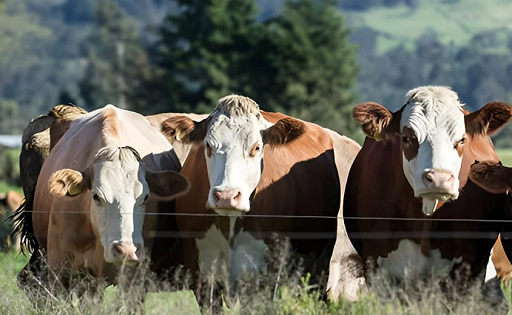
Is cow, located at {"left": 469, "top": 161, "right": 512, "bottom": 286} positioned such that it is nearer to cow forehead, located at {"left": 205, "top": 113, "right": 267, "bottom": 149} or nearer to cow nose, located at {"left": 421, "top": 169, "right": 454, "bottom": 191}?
cow nose, located at {"left": 421, "top": 169, "right": 454, "bottom": 191}

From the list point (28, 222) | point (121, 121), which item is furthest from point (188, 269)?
point (28, 222)

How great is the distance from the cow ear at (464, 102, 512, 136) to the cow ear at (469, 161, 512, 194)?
40 centimetres

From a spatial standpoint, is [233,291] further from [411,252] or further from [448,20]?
[448,20]

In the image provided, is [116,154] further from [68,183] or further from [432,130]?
[432,130]

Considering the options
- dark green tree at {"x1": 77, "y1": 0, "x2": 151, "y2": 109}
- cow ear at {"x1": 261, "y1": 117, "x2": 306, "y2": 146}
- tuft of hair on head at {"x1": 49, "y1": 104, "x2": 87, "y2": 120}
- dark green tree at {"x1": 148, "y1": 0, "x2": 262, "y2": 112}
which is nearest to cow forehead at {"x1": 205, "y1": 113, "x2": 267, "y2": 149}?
cow ear at {"x1": 261, "y1": 117, "x2": 306, "y2": 146}

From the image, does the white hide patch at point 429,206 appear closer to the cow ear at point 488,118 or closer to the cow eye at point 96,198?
the cow ear at point 488,118

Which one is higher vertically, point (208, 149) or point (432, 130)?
point (432, 130)

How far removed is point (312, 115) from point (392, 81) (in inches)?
4189

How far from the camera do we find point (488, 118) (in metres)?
8.04

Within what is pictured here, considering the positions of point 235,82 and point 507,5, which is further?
point 507,5

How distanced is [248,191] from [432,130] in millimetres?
1478

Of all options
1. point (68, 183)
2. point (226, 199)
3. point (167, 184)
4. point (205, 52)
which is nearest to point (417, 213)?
point (226, 199)

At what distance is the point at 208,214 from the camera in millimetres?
8352

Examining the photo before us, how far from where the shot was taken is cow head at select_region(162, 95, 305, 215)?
7770 mm
